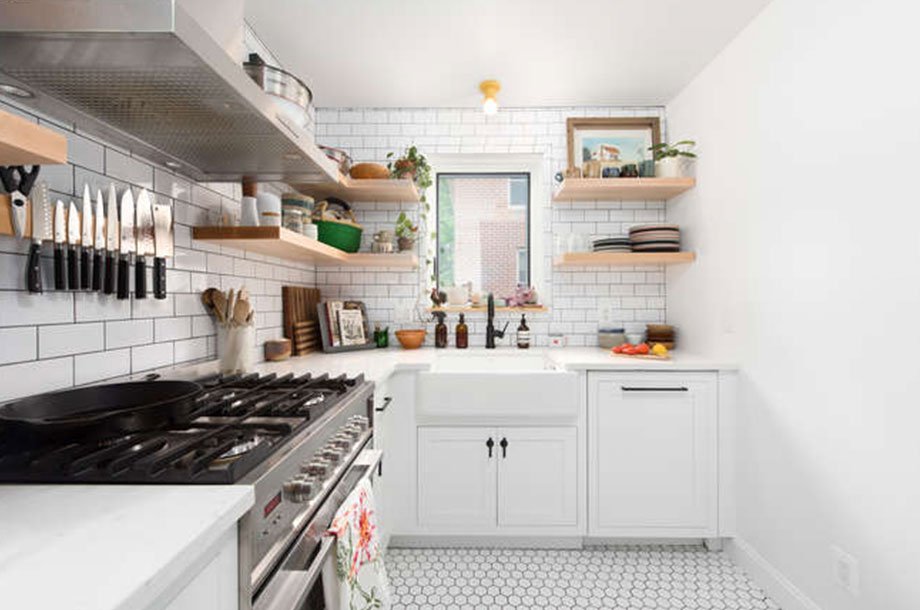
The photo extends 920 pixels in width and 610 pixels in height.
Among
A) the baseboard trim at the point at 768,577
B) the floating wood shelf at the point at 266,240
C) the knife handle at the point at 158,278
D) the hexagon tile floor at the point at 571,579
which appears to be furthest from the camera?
the hexagon tile floor at the point at 571,579

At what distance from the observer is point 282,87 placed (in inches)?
60.6

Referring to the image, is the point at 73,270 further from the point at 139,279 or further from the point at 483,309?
the point at 483,309

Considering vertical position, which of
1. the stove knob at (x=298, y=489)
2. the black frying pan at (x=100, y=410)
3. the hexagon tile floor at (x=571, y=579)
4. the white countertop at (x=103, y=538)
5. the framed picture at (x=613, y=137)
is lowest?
the hexagon tile floor at (x=571, y=579)

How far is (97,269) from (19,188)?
28 centimetres

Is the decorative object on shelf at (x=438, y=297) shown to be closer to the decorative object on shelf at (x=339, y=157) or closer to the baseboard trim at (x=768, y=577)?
the decorative object on shelf at (x=339, y=157)

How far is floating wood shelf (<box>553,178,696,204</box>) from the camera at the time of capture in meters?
2.69

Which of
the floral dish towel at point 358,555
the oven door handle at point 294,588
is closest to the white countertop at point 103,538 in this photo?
the oven door handle at point 294,588

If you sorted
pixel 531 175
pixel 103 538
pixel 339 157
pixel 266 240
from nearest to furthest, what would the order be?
pixel 103 538, pixel 266 240, pixel 339 157, pixel 531 175

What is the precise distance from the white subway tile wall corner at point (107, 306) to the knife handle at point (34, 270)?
21mm

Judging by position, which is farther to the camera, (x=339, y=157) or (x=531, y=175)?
(x=531, y=175)

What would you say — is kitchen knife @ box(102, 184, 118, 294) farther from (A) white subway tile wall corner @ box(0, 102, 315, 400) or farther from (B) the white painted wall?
(B) the white painted wall

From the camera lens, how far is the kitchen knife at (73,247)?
1188 millimetres

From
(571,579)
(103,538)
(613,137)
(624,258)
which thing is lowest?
(571,579)

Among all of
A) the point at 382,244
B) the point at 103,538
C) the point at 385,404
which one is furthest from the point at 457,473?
the point at 103,538
